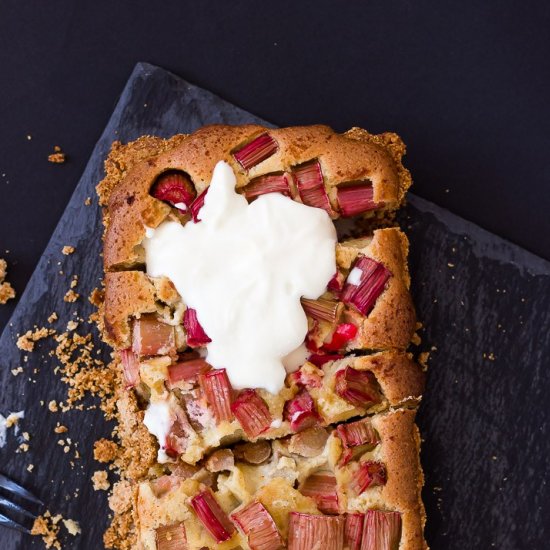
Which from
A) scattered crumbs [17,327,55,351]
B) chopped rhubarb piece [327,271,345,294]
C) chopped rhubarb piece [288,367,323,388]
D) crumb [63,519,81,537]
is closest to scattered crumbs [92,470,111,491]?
crumb [63,519,81,537]

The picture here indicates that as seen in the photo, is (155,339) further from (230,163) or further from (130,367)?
(230,163)

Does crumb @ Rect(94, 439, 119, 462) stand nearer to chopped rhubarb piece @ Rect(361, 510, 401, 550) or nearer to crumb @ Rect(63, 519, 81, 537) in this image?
crumb @ Rect(63, 519, 81, 537)

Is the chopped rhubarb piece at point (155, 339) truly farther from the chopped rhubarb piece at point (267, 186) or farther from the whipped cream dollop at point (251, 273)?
the chopped rhubarb piece at point (267, 186)

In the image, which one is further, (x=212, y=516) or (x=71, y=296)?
(x=71, y=296)

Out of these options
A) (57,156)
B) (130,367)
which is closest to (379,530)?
(130,367)

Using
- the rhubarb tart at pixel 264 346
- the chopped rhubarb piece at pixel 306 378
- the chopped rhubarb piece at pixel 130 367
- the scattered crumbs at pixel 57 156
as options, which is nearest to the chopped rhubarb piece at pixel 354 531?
the rhubarb tart at pixel 264 346

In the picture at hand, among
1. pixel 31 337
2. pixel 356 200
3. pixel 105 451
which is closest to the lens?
pixel 356 200
